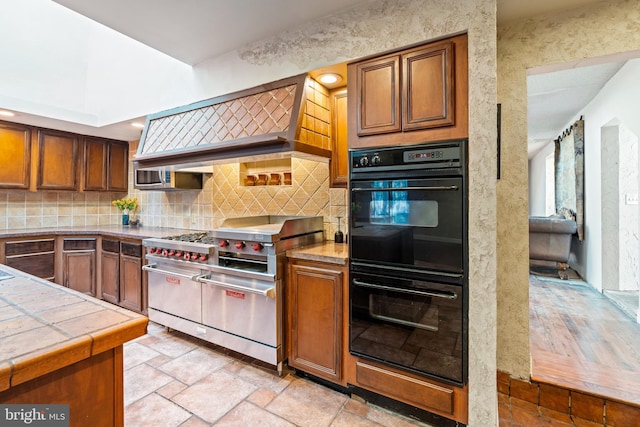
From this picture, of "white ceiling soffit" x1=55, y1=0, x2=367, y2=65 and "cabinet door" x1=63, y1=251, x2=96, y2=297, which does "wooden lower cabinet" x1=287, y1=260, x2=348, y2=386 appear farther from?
"cabinet door" x1=63, y1=251, x2=96, y2=297

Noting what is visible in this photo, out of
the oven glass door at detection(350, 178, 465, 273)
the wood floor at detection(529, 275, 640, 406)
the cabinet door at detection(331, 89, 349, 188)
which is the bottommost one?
the wood floor at detection(529, 275, 640, 406)

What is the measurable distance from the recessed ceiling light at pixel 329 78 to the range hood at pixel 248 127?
0.07 m

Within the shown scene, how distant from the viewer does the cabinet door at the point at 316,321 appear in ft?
6.64

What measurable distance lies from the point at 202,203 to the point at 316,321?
2355 millimetres

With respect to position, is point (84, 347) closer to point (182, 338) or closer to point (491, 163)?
point (491, 163)

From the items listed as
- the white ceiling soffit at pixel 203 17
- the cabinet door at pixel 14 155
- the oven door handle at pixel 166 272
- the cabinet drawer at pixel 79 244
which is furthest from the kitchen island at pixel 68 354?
the cabinet door at pixel 14 155

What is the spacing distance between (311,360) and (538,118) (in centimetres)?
520

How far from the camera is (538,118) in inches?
189

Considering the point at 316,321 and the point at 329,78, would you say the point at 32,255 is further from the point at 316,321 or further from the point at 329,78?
the point at 329,78

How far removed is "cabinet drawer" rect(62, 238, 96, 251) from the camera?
3.58 metres

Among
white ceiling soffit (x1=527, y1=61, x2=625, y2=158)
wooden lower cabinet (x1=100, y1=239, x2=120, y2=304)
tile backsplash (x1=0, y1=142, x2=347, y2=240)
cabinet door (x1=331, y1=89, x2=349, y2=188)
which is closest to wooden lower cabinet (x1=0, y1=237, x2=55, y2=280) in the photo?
wooden lower cabinet (x1=100, y1=239, x2=120, y2=304)

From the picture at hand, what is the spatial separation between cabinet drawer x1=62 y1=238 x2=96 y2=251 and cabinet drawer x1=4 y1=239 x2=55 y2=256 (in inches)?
5.5

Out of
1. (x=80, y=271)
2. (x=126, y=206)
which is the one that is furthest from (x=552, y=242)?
(x=80, y=271)

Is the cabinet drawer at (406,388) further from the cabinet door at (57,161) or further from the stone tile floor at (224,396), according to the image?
the cabinet door at (57,161)
